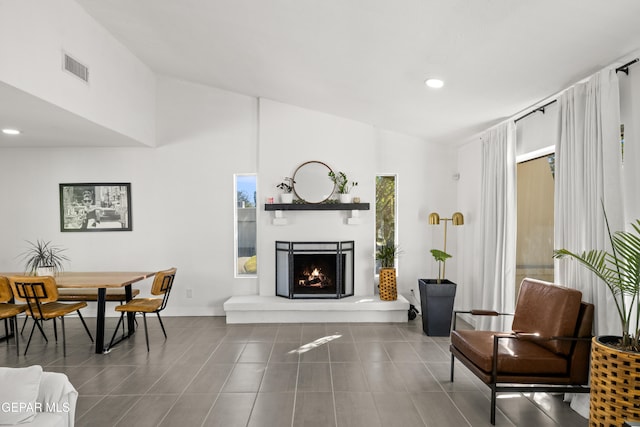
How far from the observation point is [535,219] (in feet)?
13.3

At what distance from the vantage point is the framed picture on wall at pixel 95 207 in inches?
225

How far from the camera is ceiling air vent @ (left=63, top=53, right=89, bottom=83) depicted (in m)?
3.63

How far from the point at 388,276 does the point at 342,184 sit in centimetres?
145

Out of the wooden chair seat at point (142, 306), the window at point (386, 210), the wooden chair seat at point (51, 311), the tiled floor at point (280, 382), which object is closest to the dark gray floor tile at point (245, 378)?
the tiled floor at point (280, 382)

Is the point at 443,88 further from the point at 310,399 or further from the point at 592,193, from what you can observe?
the point at 310,399

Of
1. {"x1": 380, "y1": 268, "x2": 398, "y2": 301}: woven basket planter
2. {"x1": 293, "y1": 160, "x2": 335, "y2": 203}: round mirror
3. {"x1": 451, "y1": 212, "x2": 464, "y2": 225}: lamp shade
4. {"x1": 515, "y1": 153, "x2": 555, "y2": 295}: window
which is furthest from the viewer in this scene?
{"x1": 293, "y1": 160, "x2": 335, "y2": 203}: round mirror

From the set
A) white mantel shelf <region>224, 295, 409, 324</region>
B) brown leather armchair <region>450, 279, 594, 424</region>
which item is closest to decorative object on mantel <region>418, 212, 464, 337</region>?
white mantel shelf <region>224, 295, 409, 324</region>

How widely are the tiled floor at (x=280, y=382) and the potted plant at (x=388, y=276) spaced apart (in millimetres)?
616

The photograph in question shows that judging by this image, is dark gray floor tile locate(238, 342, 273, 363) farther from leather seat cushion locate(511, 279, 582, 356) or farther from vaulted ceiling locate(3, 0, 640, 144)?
vaulted ceiling locate(3, 0, 640, 144)

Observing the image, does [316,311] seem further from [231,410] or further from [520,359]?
[520,359]

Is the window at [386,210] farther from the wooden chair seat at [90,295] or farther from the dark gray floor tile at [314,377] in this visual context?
the wooden chair seat at [90,295]

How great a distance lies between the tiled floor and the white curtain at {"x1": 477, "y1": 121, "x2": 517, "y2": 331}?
767 millimetres

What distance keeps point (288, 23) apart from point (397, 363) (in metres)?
3.24

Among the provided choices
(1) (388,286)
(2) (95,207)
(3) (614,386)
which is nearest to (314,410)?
(3) (614,386)
